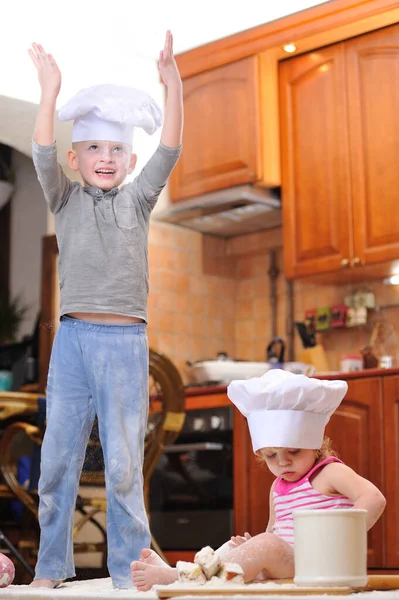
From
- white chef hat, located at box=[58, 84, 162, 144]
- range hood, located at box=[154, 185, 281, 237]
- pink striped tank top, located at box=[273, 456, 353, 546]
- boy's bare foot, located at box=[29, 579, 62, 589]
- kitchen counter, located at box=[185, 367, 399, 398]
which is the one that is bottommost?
boy's bare foot, located at box=[29, 579, 62, 589]

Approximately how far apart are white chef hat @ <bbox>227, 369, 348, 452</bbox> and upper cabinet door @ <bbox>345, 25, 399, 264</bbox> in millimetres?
1801

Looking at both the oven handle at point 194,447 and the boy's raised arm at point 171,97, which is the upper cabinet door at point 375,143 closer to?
the oven handle at point 194,447

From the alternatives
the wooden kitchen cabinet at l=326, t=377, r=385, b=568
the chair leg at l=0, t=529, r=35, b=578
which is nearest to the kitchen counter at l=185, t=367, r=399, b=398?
the wooden kitchen cabinet at l=326, t=377, r=385, b=568

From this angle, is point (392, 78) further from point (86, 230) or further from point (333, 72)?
point (86, 230)

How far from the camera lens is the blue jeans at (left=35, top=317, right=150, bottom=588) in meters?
1.97

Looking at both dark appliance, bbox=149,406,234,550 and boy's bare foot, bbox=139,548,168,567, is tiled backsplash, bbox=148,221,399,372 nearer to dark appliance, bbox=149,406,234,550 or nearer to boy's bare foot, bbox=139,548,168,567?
dark appliance, bbox=149,406,234,550

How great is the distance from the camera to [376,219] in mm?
3695

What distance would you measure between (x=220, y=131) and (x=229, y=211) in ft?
1.15

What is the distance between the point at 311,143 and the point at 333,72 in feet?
0.98

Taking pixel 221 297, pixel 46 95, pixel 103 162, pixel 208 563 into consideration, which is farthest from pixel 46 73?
pixel 221 297

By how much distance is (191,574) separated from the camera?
5.45ft

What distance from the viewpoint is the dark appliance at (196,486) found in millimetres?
3613

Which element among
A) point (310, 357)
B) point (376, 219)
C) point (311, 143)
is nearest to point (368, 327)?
point (310, 357)

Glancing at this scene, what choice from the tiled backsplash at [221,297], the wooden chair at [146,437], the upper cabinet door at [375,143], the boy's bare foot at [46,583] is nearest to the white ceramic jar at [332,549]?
the boy's bare foot at [46,583]
